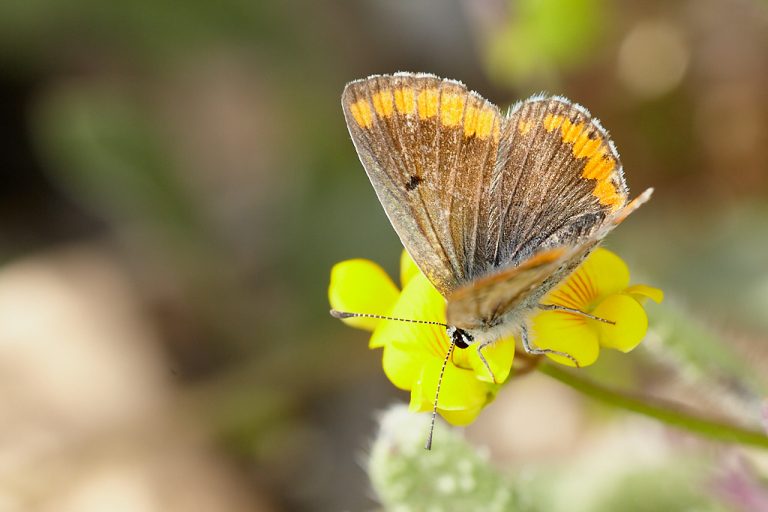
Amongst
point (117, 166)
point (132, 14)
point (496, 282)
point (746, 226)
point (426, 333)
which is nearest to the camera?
point (496, 282)

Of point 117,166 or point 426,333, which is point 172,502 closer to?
point 117,166

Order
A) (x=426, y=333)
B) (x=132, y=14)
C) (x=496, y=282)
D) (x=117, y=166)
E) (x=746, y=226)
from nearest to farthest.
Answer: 1. (x=496, y=282)
2. (x=426, y=333)
3. (x=746, y=226)
4. (x=117, y=166)
5. (x=132, y=14)

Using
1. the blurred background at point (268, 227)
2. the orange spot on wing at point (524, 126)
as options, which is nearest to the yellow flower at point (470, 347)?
the orange spot on wing at point (524, 126)

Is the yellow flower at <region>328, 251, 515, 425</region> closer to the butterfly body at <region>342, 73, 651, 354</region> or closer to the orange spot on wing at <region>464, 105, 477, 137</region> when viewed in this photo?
the butterfly body at <region>342, 73, 651, 354</region>

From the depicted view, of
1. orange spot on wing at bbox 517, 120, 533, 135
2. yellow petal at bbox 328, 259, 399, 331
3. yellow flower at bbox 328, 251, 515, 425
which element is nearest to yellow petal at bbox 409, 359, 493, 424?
yellow flower at bbox 328, 251, 515, 425

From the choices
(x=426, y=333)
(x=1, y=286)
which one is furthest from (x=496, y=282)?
(x=1, y=286)

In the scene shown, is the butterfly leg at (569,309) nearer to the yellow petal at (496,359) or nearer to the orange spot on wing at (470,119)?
the yellow petal at (496,359)

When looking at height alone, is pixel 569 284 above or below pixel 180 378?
above
